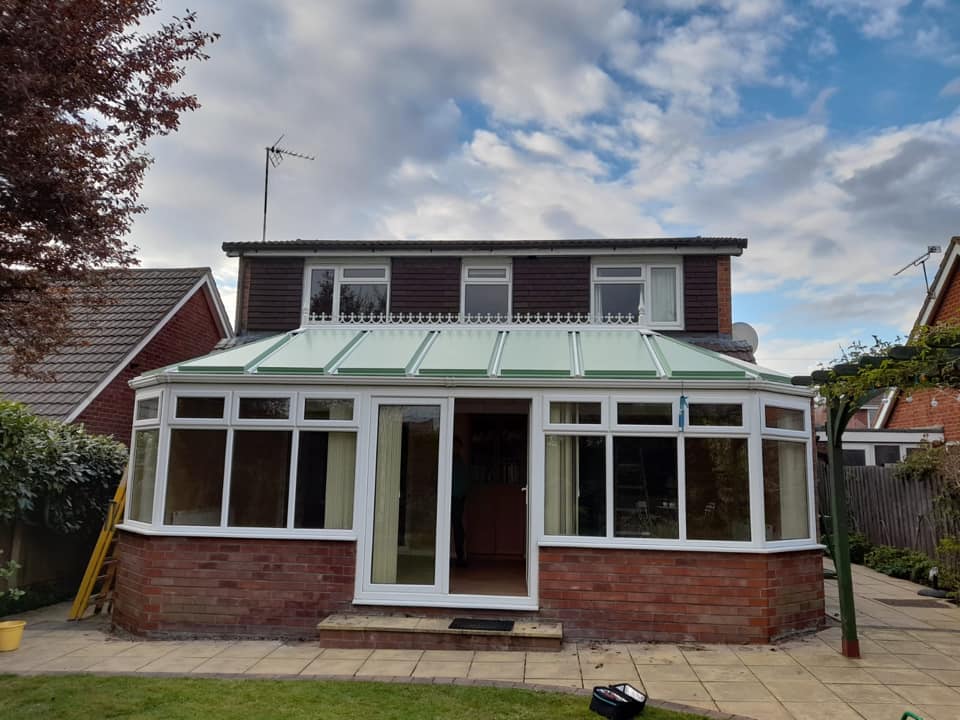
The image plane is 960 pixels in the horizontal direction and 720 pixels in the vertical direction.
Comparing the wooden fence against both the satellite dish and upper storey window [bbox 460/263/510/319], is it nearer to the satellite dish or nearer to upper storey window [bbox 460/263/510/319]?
the satellite dish

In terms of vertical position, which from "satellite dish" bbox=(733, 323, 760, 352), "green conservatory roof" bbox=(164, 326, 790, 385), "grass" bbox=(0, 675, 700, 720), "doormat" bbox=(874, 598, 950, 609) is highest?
"satellite dish" bbox=(733, 323, 760, 352)

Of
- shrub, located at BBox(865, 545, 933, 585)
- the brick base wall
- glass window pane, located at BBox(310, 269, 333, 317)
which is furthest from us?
glass window pane, located at BBox(310, 269, 333, 317)

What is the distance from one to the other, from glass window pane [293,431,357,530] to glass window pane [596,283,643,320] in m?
6.27

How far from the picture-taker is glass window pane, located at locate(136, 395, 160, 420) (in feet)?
24.4

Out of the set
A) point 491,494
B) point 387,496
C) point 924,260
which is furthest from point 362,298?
point 924,260

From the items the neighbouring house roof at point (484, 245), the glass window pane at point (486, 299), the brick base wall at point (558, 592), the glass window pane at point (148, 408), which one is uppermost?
the neighbouring house roof at point (484, 245)

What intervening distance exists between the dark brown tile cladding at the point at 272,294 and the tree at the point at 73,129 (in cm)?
585

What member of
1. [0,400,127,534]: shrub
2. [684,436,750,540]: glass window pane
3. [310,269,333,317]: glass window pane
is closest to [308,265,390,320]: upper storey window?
[310,269,333,317]: glass window pane

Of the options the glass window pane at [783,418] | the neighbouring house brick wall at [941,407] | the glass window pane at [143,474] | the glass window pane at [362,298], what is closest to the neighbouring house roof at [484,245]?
the glass window pane at [362,298]

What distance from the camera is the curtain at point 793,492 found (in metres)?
6.97

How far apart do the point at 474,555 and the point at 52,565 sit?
5904mm

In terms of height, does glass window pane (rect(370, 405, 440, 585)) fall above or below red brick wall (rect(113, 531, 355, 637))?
above

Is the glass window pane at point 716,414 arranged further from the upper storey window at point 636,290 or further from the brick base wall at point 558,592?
the upper storey window at point 636,290

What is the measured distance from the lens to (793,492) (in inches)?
281
